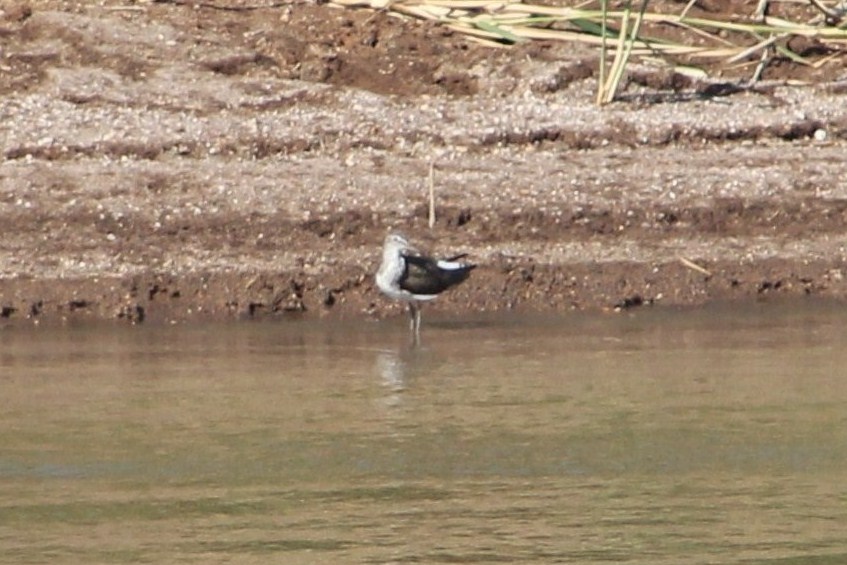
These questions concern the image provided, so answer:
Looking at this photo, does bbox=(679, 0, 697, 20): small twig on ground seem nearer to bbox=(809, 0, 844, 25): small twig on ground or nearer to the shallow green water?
bbox=(809, 0, 844, 25): small twig on ground

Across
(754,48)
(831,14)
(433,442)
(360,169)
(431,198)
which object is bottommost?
(433,442)

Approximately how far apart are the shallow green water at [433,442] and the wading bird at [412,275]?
0.21 m

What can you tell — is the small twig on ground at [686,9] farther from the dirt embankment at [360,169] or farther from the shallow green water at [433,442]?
the shallow green water at [433,442]

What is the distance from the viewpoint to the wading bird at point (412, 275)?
34.9ft

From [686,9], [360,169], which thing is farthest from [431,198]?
[686,9]

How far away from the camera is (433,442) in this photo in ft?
26.0

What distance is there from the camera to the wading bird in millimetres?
10633

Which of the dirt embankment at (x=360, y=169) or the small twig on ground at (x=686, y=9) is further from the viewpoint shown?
the small twig on ground at (x=686, y=9)

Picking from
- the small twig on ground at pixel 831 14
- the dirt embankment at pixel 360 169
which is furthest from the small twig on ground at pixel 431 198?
the small twig on ground at pixel 831 14

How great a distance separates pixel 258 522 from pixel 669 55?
28.7ft

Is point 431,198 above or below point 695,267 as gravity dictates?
above

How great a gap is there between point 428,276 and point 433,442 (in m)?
2.91

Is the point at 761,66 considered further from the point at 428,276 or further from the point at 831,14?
the point at 428,276

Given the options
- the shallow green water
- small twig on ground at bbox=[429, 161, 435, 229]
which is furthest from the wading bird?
small twig on ground at bbox=[429, 161, 435, 229]
